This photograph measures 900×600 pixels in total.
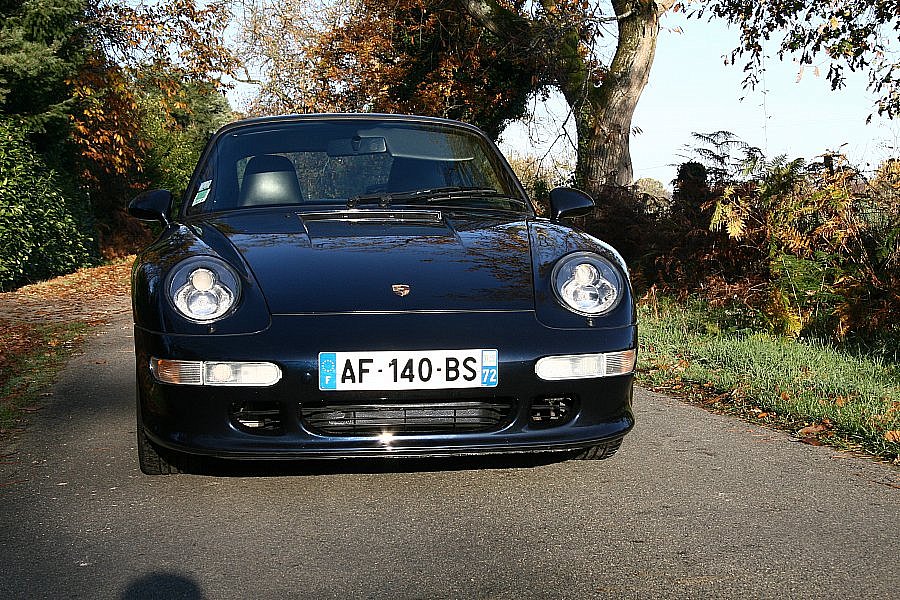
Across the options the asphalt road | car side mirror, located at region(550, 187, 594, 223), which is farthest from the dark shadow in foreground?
car side mirror, located at region(550, 187, 594, 223)

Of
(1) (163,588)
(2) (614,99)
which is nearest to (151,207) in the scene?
(1) (163,588)

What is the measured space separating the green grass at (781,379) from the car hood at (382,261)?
74.0 inches

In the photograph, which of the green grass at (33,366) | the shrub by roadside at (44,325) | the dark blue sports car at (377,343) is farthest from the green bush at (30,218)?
the dark blue sports car at (377,343)

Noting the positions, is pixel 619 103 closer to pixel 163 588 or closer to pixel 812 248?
pixel 812 248

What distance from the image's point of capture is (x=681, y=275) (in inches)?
377

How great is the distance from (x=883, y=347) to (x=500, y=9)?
1015cm

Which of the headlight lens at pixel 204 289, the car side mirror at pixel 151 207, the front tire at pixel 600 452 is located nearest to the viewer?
the headlight lens at pixel 204 289

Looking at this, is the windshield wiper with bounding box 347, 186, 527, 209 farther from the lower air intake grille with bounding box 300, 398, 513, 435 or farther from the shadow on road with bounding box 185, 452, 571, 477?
the lower air intake grille with bounding box 300, 398, 513, 435

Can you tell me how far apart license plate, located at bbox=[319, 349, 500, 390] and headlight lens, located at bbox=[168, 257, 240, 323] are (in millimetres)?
447

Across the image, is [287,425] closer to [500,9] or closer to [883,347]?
[883,347]

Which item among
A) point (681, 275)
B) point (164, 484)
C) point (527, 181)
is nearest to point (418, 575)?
point (164, 484)

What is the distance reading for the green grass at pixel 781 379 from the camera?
504 centimetres

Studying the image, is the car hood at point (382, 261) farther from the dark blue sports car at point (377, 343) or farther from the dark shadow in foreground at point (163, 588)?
the dark shadow in foreground at point (163, 588)

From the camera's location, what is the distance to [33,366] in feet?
25.1
